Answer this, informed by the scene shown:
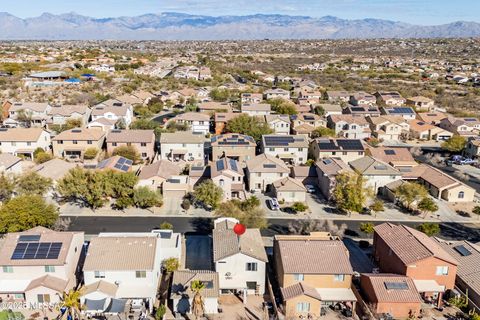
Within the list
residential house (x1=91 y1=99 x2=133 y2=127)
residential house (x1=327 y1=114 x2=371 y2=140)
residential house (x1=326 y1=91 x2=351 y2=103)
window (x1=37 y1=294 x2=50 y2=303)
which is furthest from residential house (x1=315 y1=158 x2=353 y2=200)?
residential house (x1=326 y1=91 x2=351 y2=103)

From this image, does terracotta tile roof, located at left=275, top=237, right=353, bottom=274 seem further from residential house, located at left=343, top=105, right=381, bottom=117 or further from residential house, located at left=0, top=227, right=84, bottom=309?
residential house, located at left=343, top=105, right=381, bottom=117

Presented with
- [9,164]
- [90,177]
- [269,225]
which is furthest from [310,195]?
[9,164]

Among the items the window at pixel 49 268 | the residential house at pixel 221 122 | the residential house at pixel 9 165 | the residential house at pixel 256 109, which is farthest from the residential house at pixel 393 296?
the residential house at pixel 256 109

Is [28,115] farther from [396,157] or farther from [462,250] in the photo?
[462,250]

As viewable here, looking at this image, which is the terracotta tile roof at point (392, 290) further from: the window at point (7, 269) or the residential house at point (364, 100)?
the residential house at point (364, 100)

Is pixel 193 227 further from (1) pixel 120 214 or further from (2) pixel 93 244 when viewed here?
(2) pixel 93 244
